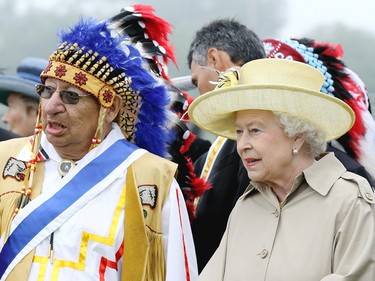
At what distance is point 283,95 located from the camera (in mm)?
4484

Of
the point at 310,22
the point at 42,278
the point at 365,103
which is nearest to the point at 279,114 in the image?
the point at 42,278

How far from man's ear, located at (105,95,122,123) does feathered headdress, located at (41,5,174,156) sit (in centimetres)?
3

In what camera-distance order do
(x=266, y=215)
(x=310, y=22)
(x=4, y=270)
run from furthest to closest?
1. (x=310, y=22)
2. (x=4, y=270)
3. (x=266, y=215)

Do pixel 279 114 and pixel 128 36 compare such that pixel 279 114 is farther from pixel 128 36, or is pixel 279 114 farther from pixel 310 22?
pixel 310 22

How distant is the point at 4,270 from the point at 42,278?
215 millimetres

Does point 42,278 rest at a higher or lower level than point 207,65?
lower

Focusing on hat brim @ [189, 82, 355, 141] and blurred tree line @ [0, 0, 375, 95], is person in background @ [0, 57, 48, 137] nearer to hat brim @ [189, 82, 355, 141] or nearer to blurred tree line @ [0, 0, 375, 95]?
blurred tree line @ [0, 0, 375, 95]

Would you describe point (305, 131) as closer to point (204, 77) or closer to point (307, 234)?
point (307, 234)

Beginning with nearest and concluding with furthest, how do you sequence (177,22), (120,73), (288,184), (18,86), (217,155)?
(288,184) < (120,73) < (217,155) < (18,86) < (177,22)

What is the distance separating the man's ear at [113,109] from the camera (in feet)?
17.2

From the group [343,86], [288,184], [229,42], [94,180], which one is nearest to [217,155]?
[229,42]

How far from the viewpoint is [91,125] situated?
5180mm

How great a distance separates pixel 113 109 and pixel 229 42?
1.18 metres

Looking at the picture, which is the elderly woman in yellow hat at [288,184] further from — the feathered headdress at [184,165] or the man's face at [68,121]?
the feathered headdress at [184,165]
